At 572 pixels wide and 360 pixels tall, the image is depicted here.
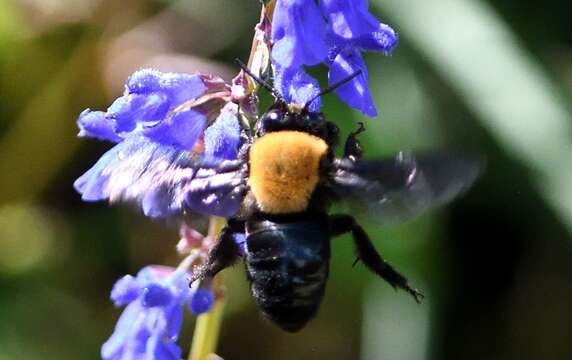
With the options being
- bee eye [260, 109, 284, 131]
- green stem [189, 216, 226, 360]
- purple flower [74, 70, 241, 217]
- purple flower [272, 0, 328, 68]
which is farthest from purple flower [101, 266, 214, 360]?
purple flower [272, 0, 328, 68]

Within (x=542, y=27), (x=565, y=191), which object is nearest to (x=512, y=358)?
(x=565, y=191)

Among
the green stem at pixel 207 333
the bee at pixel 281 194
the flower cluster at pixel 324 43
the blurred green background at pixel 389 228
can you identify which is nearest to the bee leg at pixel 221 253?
the bee at pixel 281 194

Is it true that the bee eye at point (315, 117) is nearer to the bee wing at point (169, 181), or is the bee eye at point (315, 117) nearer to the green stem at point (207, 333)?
the bee wing at point (169, 181)

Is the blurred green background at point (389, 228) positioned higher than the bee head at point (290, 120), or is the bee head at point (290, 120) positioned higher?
the bee head at point (290, 120)

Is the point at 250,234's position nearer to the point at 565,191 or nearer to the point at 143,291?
the point at 143,291

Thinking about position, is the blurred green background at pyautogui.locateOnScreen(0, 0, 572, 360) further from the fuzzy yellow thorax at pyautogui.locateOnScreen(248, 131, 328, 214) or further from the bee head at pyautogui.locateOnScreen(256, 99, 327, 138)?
the fuzzy yellow thorax at pyautogui.locateOnScreen(248, 131, 328, 214)

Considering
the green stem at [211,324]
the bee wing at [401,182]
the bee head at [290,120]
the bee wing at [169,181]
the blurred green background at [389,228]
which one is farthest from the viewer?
the blurred green background at [389,228]
